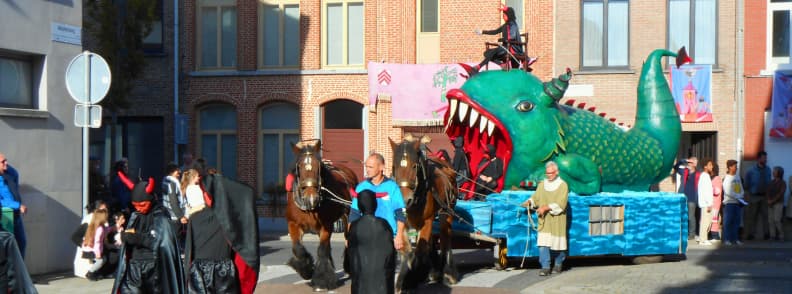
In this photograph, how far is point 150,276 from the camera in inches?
398

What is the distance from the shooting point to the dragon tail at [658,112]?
742 inches

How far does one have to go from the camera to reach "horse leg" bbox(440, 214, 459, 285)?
1475 cm

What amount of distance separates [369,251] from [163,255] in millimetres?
1859

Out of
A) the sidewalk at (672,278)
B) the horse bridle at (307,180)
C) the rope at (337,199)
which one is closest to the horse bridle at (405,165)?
the horse bridle at (307,180)

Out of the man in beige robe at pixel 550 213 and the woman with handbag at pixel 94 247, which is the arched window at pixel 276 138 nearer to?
the woman with handbag at pixel 94 247

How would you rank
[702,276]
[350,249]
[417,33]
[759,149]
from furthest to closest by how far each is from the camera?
[417,33], [759,149], [702,276], [350,249]

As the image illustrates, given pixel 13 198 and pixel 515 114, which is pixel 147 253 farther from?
pixel 515 114

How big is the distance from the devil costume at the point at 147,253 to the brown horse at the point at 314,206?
3690mm

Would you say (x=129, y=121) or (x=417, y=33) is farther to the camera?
(x=129, y=121)

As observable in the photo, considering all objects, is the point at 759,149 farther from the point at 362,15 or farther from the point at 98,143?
the point at 98,143

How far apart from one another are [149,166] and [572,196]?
59.1ft

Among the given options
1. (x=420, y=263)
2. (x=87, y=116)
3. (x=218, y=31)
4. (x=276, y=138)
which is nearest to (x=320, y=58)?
(x=276, y=138)

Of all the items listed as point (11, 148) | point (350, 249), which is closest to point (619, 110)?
point (11, 148)

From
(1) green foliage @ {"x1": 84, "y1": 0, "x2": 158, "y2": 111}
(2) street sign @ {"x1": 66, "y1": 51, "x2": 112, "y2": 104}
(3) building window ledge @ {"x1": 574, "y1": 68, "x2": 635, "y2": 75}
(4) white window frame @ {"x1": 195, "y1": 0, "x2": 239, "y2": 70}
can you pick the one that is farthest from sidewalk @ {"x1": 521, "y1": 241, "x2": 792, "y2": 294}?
(4) white window frame @ {"x1": 195, "y1": 0, "x2": 239, "y2": 70}
